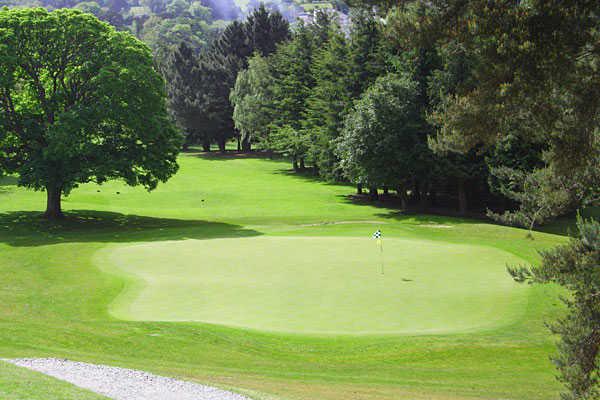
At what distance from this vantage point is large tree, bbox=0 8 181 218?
139 ft

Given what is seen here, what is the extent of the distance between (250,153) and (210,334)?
9026 cm

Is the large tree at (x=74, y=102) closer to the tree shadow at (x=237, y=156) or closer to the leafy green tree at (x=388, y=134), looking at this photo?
the leafy green tree at (x=388, y=134)

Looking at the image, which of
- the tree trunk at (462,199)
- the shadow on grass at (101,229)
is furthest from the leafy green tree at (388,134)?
the shadow on grass at (101,229)

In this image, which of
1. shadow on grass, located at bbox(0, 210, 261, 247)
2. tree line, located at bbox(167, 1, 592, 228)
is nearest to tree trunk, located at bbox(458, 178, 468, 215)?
tree line, located at bbox(167, 1, 592, 228)

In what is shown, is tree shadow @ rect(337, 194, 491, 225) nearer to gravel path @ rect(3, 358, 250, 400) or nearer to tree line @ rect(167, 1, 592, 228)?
tree line @ rect(167, 1, 592, 228)

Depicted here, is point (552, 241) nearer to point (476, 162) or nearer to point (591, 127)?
point (476, 162)

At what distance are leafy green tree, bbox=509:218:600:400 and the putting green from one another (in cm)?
578

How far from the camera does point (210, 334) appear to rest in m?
19.0

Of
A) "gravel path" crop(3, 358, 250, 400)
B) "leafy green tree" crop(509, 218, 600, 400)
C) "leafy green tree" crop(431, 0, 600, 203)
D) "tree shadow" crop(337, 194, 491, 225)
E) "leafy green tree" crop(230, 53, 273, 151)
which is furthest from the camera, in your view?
"leafy green tree" crop(230, 53, 273, 151)

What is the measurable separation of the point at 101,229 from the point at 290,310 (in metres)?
27.5

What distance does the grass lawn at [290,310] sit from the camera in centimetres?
1595

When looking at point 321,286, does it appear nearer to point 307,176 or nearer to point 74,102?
point 74,102

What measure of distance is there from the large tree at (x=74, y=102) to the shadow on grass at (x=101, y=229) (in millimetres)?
2787

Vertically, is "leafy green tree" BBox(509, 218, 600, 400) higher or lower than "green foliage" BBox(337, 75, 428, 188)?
lower
